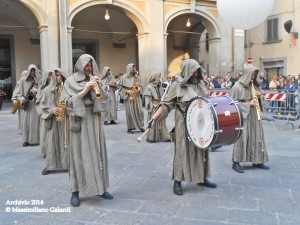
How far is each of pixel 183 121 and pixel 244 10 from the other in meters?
6.48

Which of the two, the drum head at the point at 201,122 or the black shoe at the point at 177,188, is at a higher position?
the drum head at the point at 201,122

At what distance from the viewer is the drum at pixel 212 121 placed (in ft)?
13.7

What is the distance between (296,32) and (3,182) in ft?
65.5

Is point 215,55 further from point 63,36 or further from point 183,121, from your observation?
point 183,121

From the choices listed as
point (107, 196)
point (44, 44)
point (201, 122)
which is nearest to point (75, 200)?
point (107, 196)

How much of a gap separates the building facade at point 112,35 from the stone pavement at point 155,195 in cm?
876

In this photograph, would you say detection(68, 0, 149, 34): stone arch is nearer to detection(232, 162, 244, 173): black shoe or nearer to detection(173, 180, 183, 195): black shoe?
detection(232, 162, 244, 173): black shoe

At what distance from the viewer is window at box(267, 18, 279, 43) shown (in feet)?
74.3

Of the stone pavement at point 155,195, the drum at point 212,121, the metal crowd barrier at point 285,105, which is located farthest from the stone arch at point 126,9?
the drum at point 212,121

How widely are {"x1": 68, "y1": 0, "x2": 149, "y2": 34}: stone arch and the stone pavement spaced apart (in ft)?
30.6

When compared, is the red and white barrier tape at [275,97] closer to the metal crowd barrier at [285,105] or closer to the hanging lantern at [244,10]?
the metal crowd barrier at [285,105]

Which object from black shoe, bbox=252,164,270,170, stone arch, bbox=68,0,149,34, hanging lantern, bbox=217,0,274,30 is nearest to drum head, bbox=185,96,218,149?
black shoe, bbox=252,164,270,170

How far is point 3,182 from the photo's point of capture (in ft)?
17.8

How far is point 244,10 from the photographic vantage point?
32.7 ft
